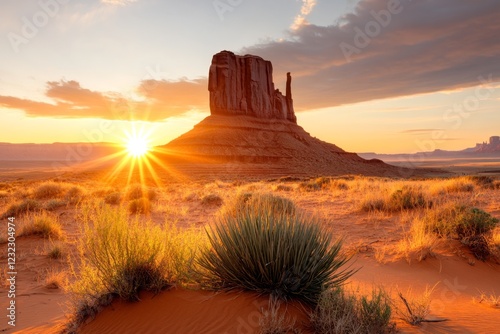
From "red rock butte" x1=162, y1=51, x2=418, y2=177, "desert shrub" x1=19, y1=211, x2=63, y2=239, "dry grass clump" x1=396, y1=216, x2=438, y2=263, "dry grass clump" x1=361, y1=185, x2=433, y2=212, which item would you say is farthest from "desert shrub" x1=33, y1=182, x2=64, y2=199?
"red rock butte" x1=162, y1=51, x2=418, y2=177

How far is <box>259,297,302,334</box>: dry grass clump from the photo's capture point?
3.52 metres

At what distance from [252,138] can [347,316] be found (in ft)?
289

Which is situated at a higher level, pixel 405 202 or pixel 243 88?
pixel 243 88

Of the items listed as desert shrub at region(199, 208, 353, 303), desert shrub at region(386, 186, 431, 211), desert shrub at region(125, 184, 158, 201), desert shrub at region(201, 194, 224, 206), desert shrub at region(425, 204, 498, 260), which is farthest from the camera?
desert shrub at region(125, 184, 158, 201)

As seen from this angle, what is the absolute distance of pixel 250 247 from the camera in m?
4.28

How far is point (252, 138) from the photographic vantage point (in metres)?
91.2

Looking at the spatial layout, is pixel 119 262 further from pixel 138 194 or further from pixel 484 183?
pixel 484 183

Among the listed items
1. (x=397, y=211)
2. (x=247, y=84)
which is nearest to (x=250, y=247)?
(x=397, y=211)

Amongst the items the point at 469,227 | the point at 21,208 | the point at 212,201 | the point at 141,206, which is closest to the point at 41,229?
the point at 141,206

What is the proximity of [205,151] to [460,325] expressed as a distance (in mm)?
76323

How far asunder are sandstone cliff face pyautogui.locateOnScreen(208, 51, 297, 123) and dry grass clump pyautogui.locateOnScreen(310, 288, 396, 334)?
100 metres

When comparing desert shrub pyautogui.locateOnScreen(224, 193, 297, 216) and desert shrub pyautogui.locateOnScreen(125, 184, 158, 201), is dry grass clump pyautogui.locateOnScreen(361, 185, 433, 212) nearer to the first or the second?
desert shrub pyautogui.locateOnScreen(224, 193, 297, 216)

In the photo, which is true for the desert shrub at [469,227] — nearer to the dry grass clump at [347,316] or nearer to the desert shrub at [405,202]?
the desert shrub at [405,202]

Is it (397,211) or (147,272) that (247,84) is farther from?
(147,272)
